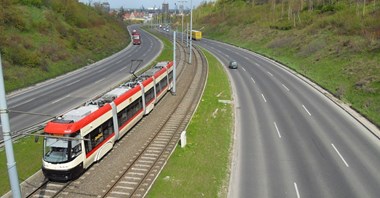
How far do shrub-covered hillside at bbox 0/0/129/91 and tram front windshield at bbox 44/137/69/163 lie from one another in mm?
27091

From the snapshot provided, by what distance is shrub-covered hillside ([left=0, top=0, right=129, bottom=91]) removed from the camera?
47938 millimetres

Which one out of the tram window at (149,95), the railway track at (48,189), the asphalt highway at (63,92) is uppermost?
the tram window at (149,95)

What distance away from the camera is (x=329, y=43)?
59.8 meters

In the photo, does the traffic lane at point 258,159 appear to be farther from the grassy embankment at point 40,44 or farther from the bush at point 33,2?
the bush at point 33,2

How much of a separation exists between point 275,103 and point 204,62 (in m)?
26.8

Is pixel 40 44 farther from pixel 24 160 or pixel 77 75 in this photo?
pixel 24 160

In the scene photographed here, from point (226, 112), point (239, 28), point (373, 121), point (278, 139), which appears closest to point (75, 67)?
point (226, 112)

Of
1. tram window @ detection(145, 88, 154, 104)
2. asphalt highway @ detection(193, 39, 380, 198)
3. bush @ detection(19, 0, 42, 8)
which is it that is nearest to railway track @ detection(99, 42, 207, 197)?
tram window @ detection(145, 88, 154, 104)

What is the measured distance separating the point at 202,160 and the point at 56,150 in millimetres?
8691

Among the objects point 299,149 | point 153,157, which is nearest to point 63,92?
point 153,157

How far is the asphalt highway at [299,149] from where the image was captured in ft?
63.2

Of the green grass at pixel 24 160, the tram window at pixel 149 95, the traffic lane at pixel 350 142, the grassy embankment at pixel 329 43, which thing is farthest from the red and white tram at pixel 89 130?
the grassy embankment at pixel 329 43

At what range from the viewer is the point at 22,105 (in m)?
35.8

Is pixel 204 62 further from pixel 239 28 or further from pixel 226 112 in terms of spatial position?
pixel 239 28
